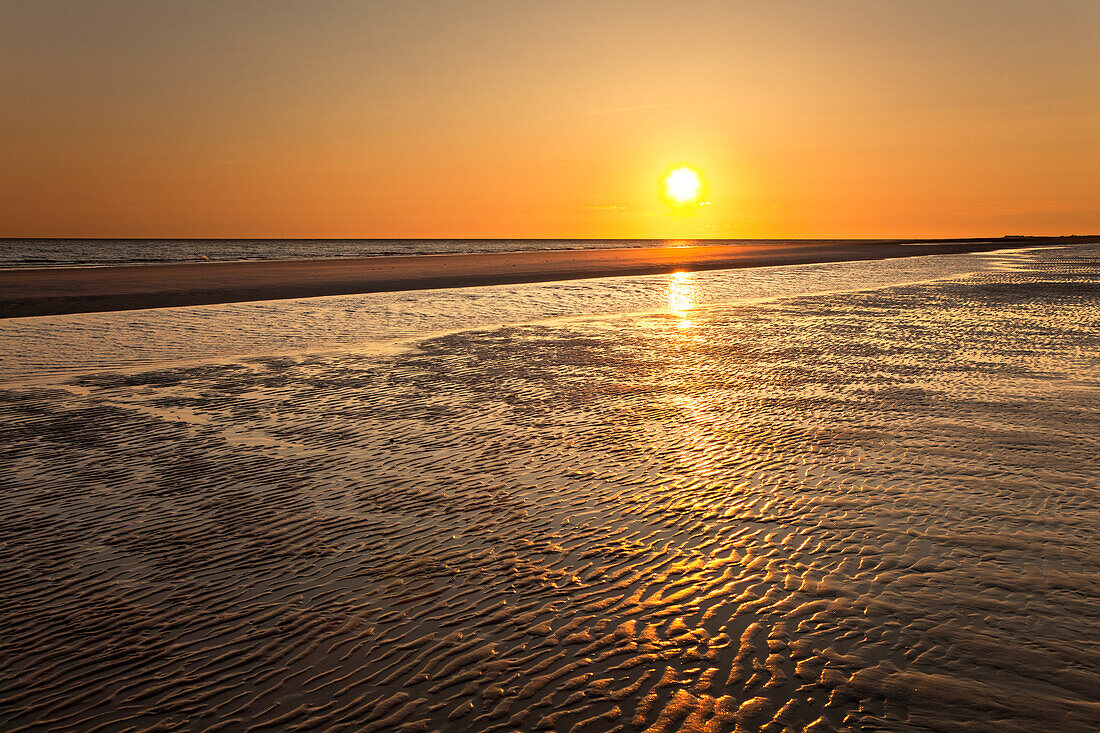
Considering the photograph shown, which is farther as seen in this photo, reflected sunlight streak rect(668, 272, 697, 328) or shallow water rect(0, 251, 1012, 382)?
reflected sunlight streak rect(668, 272, 697, 328)

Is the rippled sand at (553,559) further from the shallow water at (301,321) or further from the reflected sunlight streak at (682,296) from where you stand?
the reflected sunlight streak at (682,296)

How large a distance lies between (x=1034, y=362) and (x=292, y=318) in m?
17.8

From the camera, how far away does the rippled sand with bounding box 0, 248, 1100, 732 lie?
12.0 ft

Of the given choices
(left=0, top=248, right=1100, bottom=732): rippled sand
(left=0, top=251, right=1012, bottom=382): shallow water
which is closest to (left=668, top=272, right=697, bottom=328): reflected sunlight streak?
(left=0, top=251, right=1012, bottom=382): shallow water

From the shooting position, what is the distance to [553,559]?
522 centimetres

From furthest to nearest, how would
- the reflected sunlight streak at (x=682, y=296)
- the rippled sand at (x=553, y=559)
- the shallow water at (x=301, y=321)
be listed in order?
the reflected sunlight streak at (x=682, y=296)
the shallow water at (x=301, y=321)
the rippled sand at (x=553, y=559)

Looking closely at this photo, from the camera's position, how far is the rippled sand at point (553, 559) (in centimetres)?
364

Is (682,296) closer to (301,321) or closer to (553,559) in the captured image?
(301,321)

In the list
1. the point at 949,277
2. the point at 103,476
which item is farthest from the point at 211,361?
the point at 949,277

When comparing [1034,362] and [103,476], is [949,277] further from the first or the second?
[103,476]

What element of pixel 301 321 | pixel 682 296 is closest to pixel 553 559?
pixel 301 321

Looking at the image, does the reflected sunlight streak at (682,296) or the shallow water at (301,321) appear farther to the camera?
the reflected sunlight streak at (682,296)

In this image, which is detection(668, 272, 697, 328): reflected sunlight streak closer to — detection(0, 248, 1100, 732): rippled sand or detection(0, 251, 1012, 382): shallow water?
detection(0, 251, 1012, 382): shallow water

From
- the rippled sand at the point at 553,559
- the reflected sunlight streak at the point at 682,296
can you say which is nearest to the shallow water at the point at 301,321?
the reflected sunlight streak at the point at 682,296
